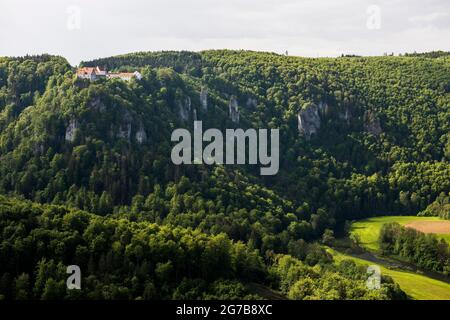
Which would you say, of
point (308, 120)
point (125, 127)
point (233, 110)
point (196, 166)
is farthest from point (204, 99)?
point (196, 166)

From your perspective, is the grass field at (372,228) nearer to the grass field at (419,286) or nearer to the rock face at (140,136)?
the grass field at (419,286)

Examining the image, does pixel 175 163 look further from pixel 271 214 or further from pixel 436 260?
pixel 436 260

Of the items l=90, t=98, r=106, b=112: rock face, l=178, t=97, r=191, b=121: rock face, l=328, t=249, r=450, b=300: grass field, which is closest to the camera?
l=328, t=249, r=450, b=300: grass field

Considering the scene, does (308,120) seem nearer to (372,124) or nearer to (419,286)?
(372,124)

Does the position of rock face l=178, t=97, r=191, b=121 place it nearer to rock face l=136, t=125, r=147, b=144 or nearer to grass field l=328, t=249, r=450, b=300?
rock face l=136, t=125, r=147, b=144

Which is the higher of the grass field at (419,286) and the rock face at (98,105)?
the rock face at (98,105)

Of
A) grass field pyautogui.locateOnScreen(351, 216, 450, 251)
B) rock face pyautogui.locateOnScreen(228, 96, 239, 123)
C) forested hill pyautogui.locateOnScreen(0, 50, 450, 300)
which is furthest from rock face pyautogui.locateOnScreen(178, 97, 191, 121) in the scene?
grass field pyautogui.locateOnScreen(351, 216, 450, 251)

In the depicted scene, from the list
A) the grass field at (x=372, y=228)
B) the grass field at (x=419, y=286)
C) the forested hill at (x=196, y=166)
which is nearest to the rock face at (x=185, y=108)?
the forested hill at (x=196, y=166)
